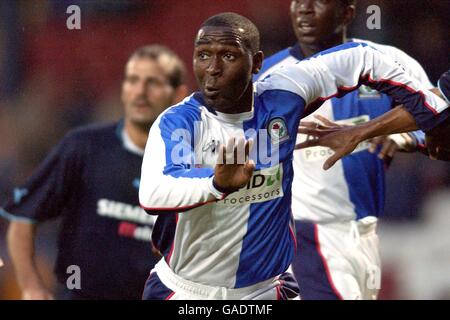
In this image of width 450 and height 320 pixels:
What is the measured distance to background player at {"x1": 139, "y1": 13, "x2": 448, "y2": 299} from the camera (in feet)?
10.1

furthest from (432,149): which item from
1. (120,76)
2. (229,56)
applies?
(120,76)

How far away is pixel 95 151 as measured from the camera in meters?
4.87

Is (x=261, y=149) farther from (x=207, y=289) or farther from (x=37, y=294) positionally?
(x=37, y=294)

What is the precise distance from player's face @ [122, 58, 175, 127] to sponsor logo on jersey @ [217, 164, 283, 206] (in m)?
1.77

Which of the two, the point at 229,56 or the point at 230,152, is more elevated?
the point at 229,56

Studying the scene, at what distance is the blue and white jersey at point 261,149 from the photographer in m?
3.16

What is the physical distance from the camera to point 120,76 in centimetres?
608

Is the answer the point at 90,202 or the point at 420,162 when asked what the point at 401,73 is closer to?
the point at 90,202

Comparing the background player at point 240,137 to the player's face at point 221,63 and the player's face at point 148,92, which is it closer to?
the player's face at point 221,63

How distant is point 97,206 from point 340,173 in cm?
131

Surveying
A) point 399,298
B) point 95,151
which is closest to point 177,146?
point 95,151

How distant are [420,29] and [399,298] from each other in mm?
1699

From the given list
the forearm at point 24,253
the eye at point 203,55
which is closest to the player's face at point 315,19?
the eye at point 203,55

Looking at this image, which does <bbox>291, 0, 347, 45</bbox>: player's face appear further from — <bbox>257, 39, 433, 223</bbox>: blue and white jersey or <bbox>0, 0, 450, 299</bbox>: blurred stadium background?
<bbox>0, 0, 450, 299</bbox>: blurred stadium background
